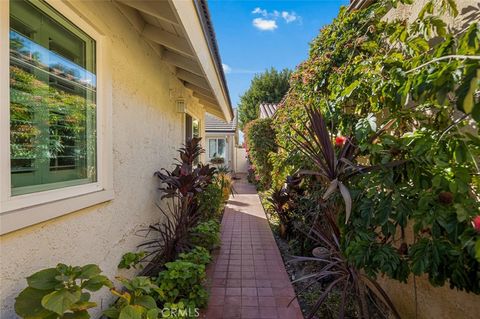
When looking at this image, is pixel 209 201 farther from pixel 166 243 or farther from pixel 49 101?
pixel 49 101

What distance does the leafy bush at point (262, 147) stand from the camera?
45.6ft

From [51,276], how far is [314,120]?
114 inches

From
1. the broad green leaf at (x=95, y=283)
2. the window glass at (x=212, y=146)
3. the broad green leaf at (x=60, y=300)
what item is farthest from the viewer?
the window glass at (x=212, y=146)

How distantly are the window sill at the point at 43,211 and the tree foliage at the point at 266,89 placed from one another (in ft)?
100

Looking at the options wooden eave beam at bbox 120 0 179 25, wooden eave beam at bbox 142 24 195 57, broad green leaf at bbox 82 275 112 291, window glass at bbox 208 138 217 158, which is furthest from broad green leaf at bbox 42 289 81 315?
window glass at bbox 208 138 217 158

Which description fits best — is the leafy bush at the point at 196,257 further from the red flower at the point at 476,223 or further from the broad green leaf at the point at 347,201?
the red flower at the point at 476,223

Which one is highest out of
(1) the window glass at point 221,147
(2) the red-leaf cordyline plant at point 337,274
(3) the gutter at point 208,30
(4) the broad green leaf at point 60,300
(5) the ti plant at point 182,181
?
(3) the gutter at point 208,30

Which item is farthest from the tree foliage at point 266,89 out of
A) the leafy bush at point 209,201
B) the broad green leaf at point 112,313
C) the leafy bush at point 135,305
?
the broad green leaf at point 112,313

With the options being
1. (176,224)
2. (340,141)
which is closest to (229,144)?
(176,224)

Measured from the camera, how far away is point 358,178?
2.94m

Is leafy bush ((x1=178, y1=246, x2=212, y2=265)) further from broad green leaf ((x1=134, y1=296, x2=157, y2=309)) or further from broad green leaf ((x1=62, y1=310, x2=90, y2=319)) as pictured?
broad green leaf ((x1=62, y1=310, x2=90, y2=319))

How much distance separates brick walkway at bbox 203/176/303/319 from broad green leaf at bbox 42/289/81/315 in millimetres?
2219

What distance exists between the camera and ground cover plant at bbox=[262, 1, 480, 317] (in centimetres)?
195

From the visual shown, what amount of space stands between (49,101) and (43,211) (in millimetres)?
992
